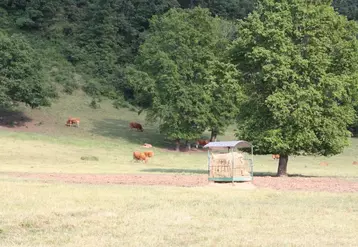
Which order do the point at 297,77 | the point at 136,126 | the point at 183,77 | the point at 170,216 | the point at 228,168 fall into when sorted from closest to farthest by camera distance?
the point at 170,216, the point at 228,168, the point at 297,77, the point at 183,77, the point at 136,126

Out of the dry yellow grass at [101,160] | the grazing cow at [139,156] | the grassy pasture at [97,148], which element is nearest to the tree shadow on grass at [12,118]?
the grassy pasture at [97,148]

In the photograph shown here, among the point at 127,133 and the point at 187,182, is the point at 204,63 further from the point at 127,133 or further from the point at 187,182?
the point at 187,182

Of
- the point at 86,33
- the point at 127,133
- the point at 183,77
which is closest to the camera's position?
the point at 183,77

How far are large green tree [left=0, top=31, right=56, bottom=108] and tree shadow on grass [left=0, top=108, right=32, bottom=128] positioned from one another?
1553mm

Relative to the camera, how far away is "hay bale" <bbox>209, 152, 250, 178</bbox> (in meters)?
26.8

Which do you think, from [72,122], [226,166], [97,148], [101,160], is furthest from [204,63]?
[226,166]

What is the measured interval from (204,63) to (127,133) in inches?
540

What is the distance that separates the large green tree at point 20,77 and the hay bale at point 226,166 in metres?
43.1

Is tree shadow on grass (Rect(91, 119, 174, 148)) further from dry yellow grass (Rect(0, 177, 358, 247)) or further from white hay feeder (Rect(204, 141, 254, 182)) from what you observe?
dry yellow grass (Rect(0, 177, 358, 247))

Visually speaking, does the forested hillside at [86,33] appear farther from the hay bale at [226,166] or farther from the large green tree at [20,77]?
the hay bale at [226,166]

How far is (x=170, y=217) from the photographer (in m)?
16.5

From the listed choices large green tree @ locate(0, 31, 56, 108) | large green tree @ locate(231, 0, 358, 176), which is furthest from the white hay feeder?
large green tree @ locate(0, 31, 56, 108)

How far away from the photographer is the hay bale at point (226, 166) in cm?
2675

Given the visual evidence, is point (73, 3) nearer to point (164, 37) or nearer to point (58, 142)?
point (164, 37)
